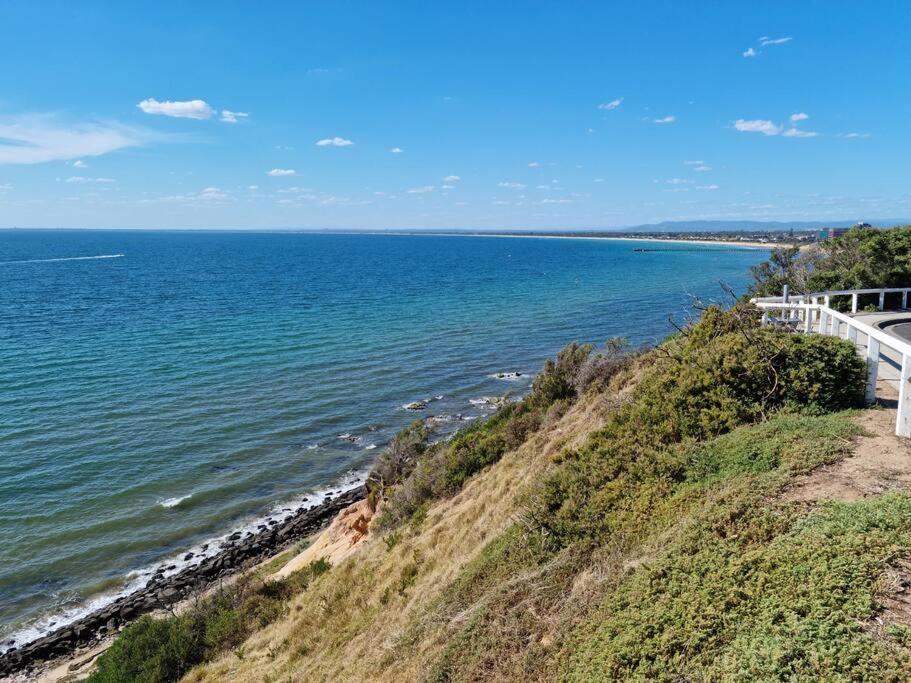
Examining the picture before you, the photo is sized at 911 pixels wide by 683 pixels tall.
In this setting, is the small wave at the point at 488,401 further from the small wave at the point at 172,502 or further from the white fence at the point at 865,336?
the white fence at the point at 865,336

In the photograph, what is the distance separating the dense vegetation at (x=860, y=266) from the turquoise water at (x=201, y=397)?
14232 mm

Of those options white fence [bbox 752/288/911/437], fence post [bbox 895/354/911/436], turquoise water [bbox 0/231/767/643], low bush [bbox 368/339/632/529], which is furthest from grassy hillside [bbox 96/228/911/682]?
turquoise water [bbox 0/231/767/643]

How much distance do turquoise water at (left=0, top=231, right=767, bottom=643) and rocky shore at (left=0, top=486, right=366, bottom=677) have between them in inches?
37.1

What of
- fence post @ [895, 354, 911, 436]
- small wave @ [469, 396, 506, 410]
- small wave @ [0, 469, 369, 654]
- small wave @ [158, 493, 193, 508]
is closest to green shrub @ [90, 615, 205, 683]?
small wave @ [0, 469, 369, 654]

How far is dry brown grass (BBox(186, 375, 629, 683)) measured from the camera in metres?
8.24

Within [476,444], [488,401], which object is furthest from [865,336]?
[488,401]

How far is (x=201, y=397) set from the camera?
30.2m

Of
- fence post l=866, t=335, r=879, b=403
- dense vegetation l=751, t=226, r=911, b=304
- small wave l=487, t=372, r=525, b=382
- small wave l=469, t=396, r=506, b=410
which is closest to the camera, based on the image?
fence post l=866, t=335, r=879, b=403

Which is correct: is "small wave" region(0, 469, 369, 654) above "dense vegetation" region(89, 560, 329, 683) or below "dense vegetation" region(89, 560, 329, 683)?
below

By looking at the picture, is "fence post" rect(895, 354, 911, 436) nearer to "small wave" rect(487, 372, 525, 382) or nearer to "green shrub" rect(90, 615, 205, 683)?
"green shrub" rect(90, 615, 205, 683)

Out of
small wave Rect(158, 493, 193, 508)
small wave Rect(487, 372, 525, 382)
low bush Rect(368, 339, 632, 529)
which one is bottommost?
small wave Rect(158, 493, 193, 508)

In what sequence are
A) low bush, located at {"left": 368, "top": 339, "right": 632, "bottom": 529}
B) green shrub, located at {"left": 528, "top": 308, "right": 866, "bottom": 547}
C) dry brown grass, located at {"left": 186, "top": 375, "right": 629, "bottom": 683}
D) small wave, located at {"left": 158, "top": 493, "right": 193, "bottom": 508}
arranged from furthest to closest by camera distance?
small wave, located at {"left": 158, "top": 493, "right": 193, "bottom": 508}, low bush, located at {"left": 368, "top": 339, "right": 632, "bottom": 529}, dry brown grass, located at {"left": 186, "top": 375, "right": 629, "bottom": 683}, green shrub, located at {"left": 528, "top": 308, "right": 866, "bottom": 547}

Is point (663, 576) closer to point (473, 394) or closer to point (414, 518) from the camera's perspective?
point (414, 518)

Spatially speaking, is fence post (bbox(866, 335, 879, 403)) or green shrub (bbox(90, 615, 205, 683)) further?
green shrub (bbox(90, 615, 205, 683))
